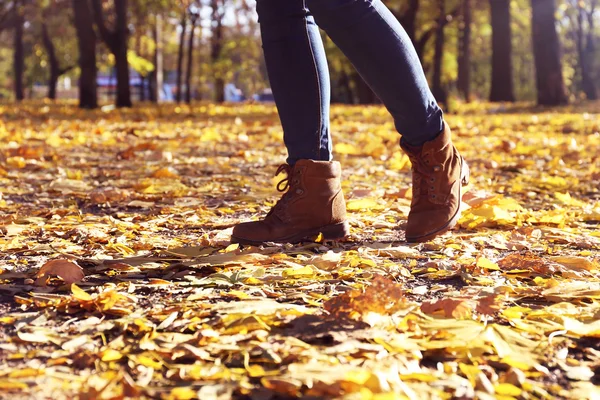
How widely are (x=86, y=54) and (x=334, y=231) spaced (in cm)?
1533

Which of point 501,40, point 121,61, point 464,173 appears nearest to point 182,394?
point 464,173

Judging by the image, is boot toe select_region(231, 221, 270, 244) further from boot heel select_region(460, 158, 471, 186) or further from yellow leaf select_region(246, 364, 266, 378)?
yellow leaf select_region(246, 364, 266, 378)

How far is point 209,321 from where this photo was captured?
5.75ft

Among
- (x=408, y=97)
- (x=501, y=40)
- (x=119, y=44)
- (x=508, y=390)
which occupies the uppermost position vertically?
(x=501, y=40)

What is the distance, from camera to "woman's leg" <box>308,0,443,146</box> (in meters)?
2.49

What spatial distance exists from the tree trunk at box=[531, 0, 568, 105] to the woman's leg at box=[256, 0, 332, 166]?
15.3 metres

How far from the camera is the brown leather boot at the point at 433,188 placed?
279 cm

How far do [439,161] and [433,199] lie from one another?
0.47ft

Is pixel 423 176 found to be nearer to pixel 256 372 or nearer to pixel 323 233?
pixel 323 233

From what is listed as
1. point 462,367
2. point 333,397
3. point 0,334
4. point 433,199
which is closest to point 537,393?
point 462,367

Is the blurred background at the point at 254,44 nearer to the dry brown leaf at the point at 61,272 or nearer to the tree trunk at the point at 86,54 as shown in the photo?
the tree trunk at the point at 86,54

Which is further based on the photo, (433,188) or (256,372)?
(433,188)

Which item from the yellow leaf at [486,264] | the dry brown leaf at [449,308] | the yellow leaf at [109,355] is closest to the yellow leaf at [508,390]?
the dry brown leaf at [449,308]

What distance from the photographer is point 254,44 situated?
34.9 m
